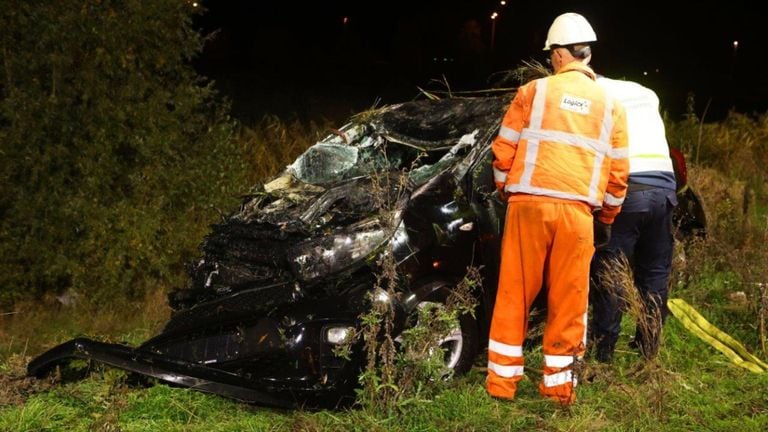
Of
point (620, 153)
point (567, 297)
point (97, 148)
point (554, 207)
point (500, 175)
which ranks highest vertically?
point (620, 153)

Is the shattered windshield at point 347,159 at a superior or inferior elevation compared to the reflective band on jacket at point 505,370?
superior

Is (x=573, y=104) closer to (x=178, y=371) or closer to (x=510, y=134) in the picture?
(x=510, y=134)

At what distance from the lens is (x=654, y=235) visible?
4594 mm

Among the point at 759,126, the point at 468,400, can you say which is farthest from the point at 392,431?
the point at 759,126

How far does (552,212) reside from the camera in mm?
3883

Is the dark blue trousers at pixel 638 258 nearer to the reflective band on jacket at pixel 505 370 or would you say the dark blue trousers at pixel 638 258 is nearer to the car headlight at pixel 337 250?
the reflective band on jacket at pixel 505 370

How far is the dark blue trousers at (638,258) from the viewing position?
4.46 meters

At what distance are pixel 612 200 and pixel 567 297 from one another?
1.93ft

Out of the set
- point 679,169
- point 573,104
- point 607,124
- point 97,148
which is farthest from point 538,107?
point 97,148

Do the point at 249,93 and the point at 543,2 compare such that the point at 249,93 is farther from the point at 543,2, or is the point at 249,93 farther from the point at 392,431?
the point at 543,2

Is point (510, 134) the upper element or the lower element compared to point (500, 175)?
upper

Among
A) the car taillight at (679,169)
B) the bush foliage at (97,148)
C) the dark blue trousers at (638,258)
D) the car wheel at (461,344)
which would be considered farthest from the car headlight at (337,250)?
the car taillight at (679,169)

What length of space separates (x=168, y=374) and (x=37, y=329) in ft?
7.00

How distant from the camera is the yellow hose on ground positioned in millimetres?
4547
